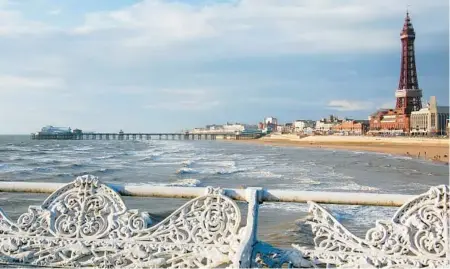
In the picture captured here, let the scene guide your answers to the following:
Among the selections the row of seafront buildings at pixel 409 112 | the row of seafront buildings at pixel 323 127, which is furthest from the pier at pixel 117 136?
the row of seafront buildings at pixel 409 112

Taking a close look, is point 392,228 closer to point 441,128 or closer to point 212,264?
point 212,264

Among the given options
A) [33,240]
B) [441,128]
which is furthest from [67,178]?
[441,128]

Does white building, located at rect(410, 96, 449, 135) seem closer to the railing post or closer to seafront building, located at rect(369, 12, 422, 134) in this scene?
seafront building, located at rect(369, 12, 422, 134)

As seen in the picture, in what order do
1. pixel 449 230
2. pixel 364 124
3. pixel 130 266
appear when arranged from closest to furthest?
pixel 449 230 → pixel 130 266 → pixel 364 124

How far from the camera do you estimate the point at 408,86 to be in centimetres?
9631

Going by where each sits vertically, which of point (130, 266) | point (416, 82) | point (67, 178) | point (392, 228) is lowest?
point (67, 178)

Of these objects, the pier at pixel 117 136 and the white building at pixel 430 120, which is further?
the pier at pixel 117 136

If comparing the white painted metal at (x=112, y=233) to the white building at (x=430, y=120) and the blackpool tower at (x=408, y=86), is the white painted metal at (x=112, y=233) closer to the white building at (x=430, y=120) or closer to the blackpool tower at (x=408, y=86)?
the white building at (x=430, y=120)

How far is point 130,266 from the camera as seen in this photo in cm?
271

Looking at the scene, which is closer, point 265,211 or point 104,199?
point 104,199

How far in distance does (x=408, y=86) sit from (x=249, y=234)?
100 metres

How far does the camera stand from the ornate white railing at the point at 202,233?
254 centimetres

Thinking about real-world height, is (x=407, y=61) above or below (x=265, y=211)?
above

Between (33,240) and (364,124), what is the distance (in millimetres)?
121425
